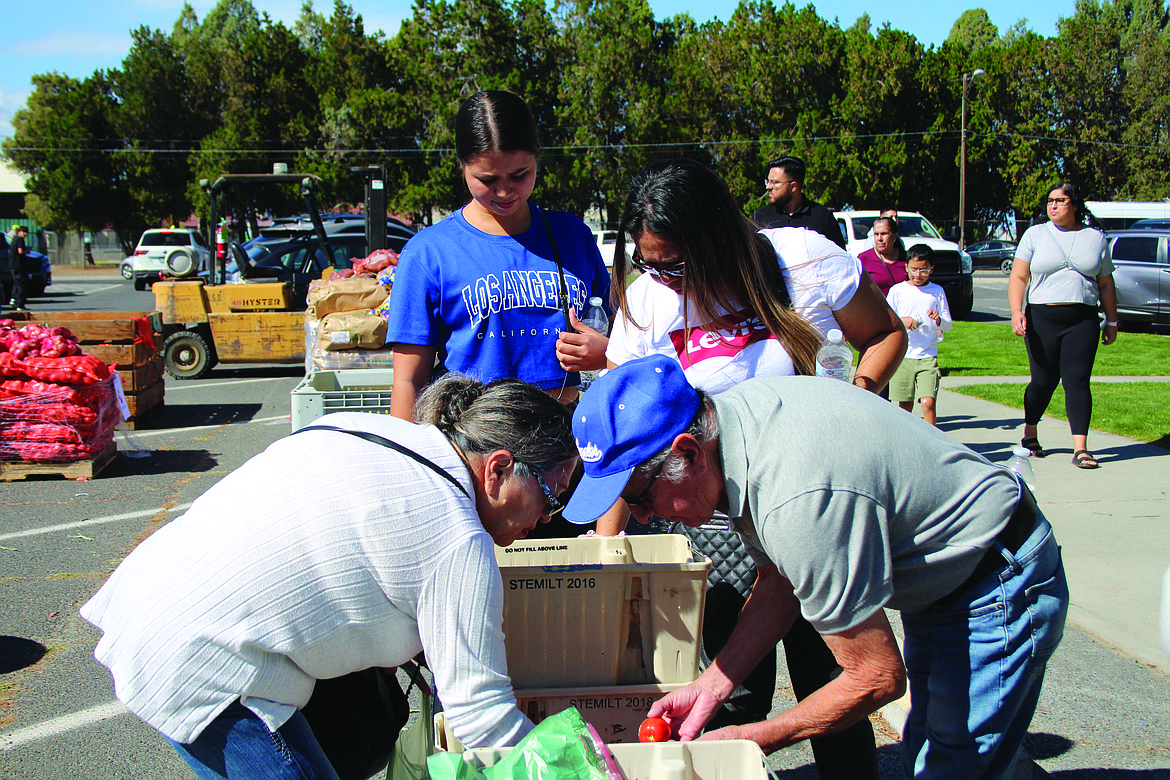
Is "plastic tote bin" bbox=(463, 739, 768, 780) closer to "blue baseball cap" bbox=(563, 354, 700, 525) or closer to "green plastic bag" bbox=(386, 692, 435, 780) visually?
"blue baseball cap" bbox=(563, 354, 700, 525)

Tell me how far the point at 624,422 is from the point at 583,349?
0.98m

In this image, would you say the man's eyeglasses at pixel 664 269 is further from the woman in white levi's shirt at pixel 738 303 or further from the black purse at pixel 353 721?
the black purse at pixel 353 721

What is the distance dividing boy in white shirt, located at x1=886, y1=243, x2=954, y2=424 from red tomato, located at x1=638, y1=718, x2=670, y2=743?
5.50 meters

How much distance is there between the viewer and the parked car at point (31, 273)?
75.6 feet

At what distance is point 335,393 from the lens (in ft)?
13.6

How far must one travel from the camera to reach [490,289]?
8.60 ft

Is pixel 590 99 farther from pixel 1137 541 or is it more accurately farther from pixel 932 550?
pixel 932 550

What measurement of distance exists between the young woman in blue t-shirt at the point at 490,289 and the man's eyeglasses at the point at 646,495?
36.2 inches

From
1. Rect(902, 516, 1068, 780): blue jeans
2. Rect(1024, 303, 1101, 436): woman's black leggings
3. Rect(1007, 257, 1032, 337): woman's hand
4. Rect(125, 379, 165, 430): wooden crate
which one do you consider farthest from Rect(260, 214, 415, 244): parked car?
Rect(902, 516, 1068, 780): blue jeans

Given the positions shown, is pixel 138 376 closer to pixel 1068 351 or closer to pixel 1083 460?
pixel 1068 351

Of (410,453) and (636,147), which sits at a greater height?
(636,147)

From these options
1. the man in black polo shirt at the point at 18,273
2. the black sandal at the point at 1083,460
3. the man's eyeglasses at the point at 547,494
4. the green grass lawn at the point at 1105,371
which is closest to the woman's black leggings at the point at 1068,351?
the black sandal at the point at 1083,460

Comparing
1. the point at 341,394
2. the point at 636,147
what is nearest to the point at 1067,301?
the point at 341,394

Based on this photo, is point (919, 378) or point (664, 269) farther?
point (919, 378)
